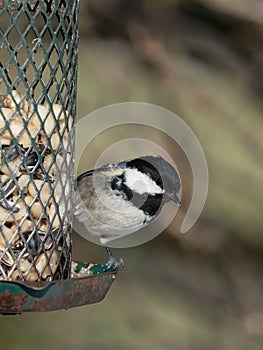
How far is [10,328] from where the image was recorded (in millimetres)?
4719


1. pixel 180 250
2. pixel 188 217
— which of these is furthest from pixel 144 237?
pixel 180 250

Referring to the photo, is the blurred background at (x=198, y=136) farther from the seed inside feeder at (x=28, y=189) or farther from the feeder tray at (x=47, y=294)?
the feeder tray at (x=47, y=294)

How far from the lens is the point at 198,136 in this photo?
425 cm

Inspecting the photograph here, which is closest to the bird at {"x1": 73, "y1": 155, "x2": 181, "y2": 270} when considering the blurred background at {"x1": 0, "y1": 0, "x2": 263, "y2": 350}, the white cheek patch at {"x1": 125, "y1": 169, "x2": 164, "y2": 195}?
the white cheek patch at {"x1": 125, "y1": 169, "x2": 164, "y2": 195}

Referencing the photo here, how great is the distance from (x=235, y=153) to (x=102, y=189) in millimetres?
1432

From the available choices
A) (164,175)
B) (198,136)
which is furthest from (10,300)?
(198,136)

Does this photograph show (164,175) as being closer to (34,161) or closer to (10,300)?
(34,161)

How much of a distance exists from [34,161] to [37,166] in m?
0.02

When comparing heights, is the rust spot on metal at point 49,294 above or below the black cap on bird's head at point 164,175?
below

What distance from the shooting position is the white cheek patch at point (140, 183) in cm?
291

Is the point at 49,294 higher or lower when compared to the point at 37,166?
lower

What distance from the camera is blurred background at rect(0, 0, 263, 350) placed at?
4.23 metres

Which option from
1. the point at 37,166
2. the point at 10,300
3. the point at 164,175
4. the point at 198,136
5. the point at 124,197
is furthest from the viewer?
the point at 198,136

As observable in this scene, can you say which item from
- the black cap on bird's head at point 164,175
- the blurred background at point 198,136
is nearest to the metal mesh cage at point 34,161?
the black cap on bird's head at point 164,175
